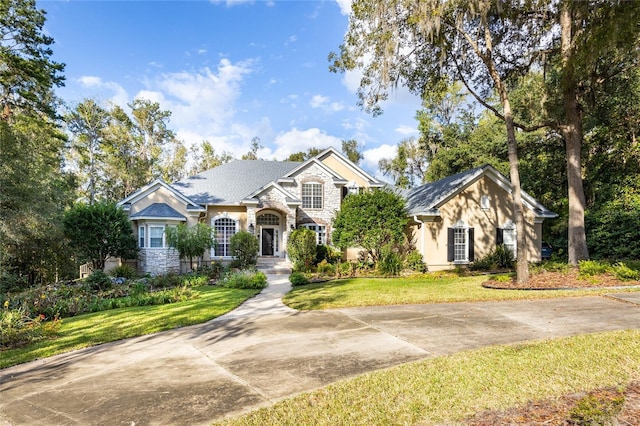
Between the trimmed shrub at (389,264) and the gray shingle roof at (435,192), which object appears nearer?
the trimmed shrub at (389,264)

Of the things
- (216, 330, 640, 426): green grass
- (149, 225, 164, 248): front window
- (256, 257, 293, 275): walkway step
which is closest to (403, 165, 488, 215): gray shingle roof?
(256, 257, 293, 275): walkway step

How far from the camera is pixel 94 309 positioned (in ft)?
32.9

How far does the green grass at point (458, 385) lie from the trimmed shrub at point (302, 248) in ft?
41.0

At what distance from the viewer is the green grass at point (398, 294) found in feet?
32.0

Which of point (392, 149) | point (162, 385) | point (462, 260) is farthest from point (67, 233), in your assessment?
point (392, 149)

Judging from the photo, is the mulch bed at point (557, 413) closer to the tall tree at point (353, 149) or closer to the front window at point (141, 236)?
the front window at point (141, 236)

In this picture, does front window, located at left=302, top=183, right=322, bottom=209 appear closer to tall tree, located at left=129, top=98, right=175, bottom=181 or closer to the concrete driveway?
the concrete driveway

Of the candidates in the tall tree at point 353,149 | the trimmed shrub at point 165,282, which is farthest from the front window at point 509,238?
the tall tree at point 353,149

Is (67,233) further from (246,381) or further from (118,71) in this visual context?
(246,381)

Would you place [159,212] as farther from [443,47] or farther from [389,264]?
[443,47]

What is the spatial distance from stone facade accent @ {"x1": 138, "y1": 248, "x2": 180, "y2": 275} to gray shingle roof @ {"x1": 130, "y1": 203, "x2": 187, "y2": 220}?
169 centimetres

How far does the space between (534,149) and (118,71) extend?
26186 mm

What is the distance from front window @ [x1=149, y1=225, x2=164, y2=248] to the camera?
18.0 meters

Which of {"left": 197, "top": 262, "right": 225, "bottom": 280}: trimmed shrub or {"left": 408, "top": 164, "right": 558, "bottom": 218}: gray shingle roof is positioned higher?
{"left": 408, "top": 164, "right": 558, "bottom": 218}: gray shingle roof
